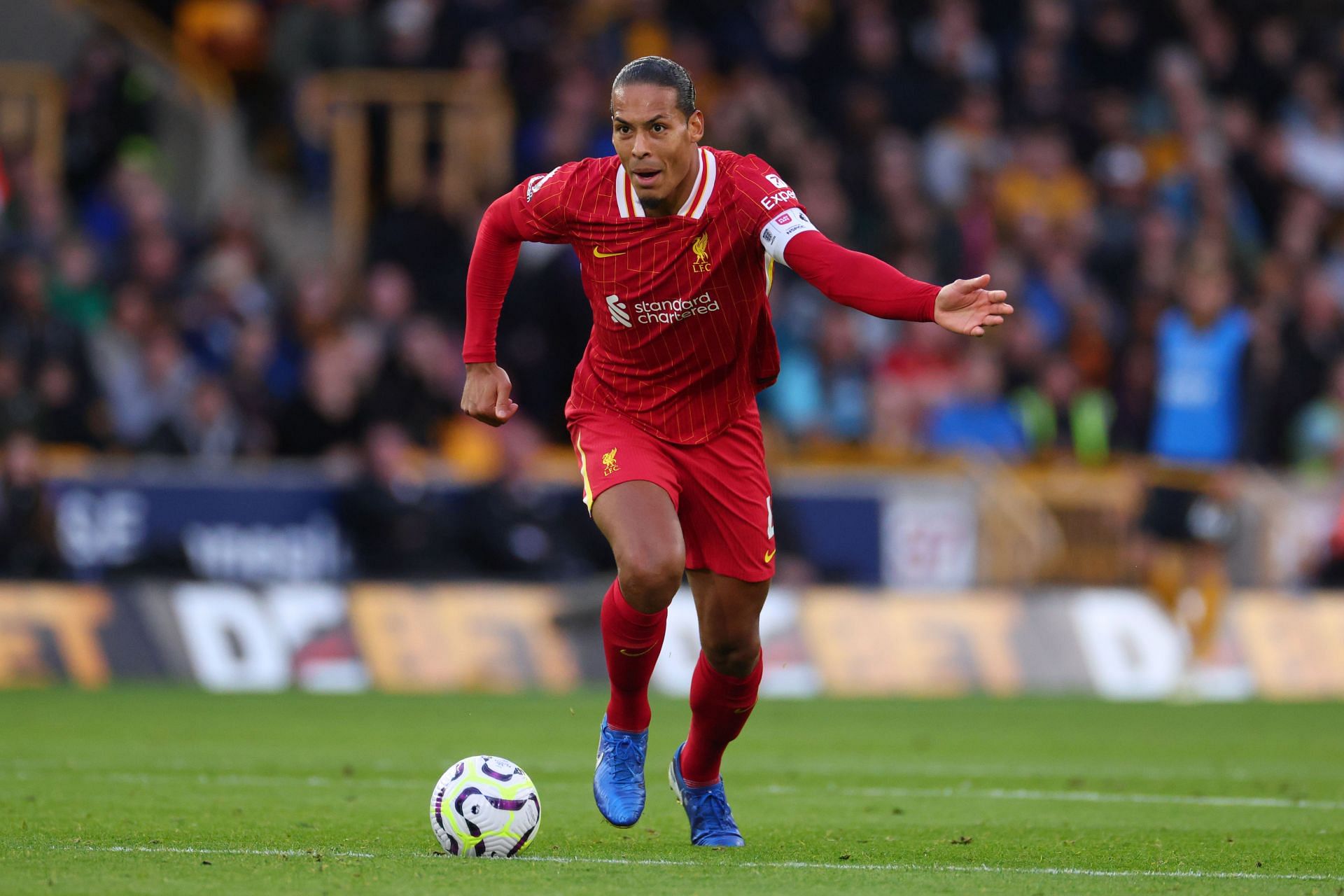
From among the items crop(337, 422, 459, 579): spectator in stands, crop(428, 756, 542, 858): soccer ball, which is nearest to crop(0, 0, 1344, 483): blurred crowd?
crop(337, 422, 459, 579): spectator in stands

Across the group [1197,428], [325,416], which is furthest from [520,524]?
[1197,428]

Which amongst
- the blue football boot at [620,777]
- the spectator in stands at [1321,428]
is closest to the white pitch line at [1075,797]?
the blue football boot at [620,777]

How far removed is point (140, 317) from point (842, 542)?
17.2 feet

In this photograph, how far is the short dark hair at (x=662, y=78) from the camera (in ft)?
21.1

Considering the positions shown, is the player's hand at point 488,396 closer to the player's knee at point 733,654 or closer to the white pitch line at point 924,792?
the player's knee at point 733,654

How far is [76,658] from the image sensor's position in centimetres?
1366

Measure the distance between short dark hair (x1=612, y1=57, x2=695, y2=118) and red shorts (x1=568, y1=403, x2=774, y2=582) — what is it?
999mm

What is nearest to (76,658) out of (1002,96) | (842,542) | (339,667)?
(339,667)

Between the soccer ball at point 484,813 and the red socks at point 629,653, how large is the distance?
1.57 feet

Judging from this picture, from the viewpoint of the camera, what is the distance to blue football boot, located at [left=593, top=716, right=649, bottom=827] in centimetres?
660

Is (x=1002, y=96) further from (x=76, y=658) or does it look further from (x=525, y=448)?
(x=76, y=658)

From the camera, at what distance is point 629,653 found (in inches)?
263

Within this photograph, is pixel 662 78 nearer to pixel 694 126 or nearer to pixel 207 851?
pixel 694 126

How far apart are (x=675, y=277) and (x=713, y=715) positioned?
139 centimetres
